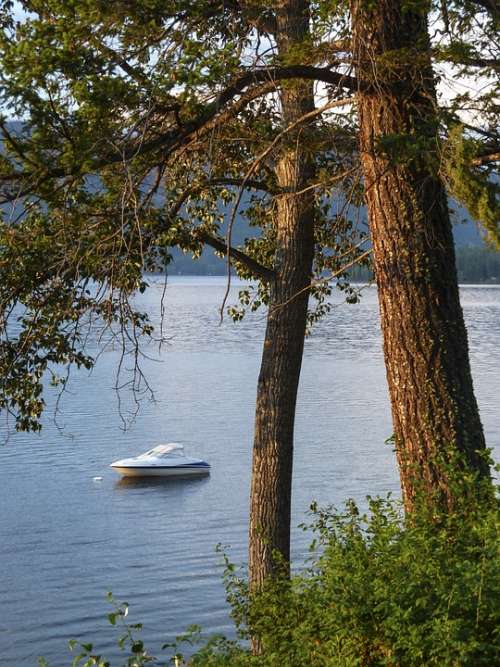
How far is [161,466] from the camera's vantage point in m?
35.2

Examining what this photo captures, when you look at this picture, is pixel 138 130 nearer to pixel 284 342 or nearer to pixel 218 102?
pixel 218 102

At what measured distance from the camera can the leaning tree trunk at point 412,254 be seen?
7.60 meters

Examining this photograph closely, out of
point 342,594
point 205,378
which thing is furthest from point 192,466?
point 342,594

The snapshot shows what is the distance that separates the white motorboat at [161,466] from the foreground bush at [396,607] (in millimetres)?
28966

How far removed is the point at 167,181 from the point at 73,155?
166 inches

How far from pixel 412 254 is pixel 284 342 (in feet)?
10.5

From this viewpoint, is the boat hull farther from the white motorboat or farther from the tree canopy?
the tree canopy

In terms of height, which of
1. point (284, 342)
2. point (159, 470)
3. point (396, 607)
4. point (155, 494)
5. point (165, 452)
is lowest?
point (155, 494)

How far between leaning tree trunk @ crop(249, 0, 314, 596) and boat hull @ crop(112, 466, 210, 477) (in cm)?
2454

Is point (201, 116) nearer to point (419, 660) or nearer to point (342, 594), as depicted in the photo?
point (342, 594)

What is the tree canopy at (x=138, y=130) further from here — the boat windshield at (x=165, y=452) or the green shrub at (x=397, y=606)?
the boat windshield at (x=165, y=452)

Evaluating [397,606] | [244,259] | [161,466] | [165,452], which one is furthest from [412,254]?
[165,452]

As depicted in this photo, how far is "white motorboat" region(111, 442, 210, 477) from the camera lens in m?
35.0

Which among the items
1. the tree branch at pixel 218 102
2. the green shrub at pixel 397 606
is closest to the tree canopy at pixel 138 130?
the tree branch at pixel 218 102
